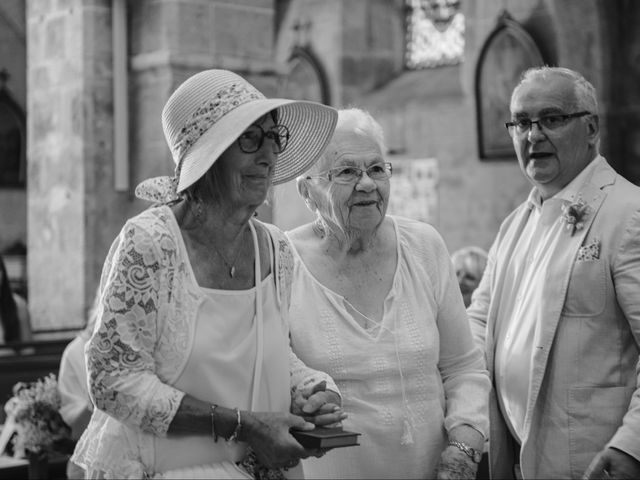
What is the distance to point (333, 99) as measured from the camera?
14.8m

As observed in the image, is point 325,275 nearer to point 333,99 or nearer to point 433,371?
point 433,371

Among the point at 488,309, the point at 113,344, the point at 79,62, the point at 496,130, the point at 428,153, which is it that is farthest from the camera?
the point at 428,153

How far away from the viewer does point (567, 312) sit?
11.7ft

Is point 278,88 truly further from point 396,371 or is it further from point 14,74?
point 14,74

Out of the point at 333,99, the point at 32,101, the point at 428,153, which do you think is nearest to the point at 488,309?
the point at 32,101

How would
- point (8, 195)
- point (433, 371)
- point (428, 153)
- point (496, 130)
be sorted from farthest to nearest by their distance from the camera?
point (8, 195)
point (428, 153)
point (496, 130)
point (433, 371)

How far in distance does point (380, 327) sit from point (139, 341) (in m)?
1.05

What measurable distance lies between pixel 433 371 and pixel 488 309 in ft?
2.48

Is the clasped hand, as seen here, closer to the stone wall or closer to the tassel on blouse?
the tassel on blouse

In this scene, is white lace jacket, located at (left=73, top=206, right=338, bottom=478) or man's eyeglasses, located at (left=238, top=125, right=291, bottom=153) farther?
man's eyeglasses, located at (left=238, top=125, right=291, bottom=153)

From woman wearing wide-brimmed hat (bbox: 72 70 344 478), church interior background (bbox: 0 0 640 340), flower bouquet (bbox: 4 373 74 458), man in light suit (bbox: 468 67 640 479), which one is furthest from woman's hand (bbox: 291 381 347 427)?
flower bouquet (bbox: 4 373 74 458)

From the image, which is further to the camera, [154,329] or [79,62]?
[79,62]

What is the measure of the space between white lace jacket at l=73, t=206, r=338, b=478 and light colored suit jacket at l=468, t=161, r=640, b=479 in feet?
4.94

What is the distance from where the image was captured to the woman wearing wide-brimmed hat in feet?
7.86
